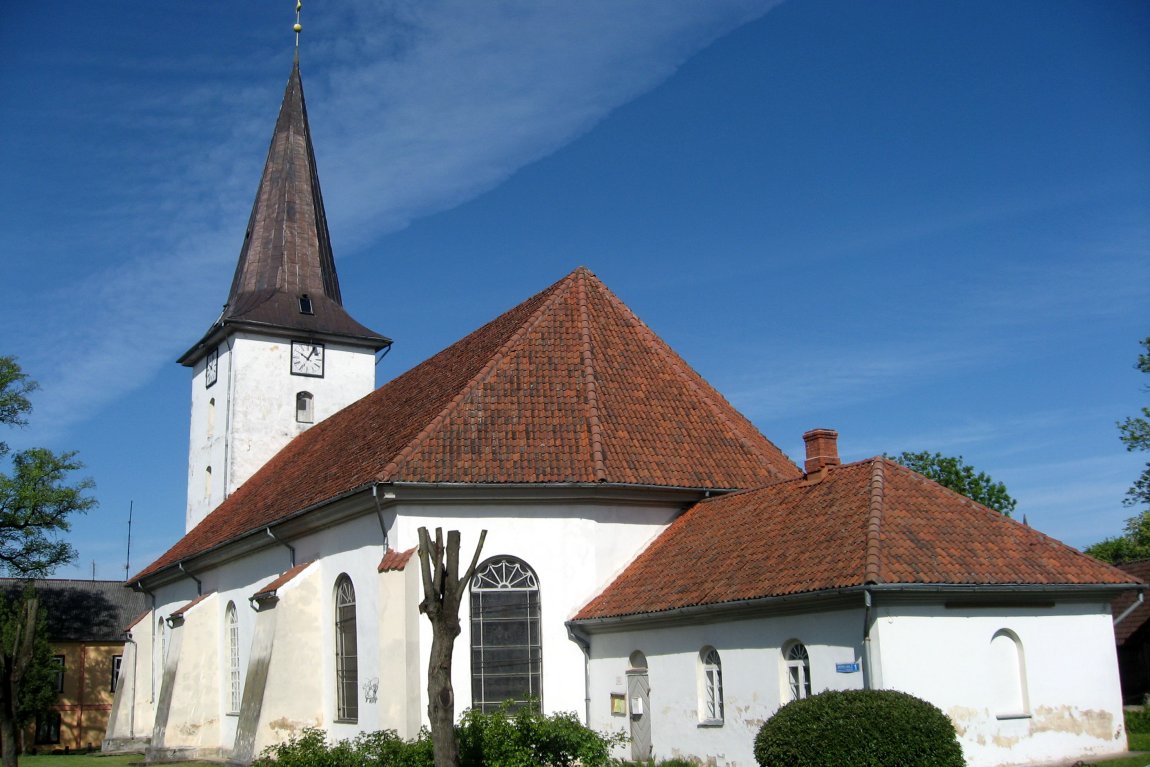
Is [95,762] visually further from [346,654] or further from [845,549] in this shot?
[845,549]

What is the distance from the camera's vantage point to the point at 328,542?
21.9m

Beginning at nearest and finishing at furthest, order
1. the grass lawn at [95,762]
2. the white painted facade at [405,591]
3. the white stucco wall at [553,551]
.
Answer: the white painted facade at [405,591] < the white stucco wall at [553,551] < the grass lawn at [95,762]

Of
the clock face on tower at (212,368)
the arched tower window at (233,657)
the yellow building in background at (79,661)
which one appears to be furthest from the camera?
the yellow building in background at (79,661)

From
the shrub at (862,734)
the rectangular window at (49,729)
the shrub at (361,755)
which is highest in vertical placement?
the shrub at (862,734)

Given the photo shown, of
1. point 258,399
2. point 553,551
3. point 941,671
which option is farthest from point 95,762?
point 941,671

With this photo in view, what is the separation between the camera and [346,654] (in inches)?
830

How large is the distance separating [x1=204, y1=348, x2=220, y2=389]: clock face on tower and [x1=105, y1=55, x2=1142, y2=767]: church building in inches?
253

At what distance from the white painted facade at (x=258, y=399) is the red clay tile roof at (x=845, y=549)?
54.8 feet

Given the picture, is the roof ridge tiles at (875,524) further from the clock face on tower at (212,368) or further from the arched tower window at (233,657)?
the clock face on tower at (212,368)

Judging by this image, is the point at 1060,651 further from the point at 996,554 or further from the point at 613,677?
the point at 613,677

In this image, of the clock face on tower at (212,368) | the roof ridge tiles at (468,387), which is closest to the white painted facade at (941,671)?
the roof ridge tiles at (468,387)

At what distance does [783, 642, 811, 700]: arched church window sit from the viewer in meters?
15.4

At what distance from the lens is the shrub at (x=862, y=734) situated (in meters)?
12.8

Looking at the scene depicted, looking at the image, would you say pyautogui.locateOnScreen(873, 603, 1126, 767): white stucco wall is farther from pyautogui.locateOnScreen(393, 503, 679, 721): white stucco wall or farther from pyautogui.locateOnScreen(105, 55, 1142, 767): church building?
pyautogui.locateOnScreen(393, 503, 679, 721): white stucco wall
